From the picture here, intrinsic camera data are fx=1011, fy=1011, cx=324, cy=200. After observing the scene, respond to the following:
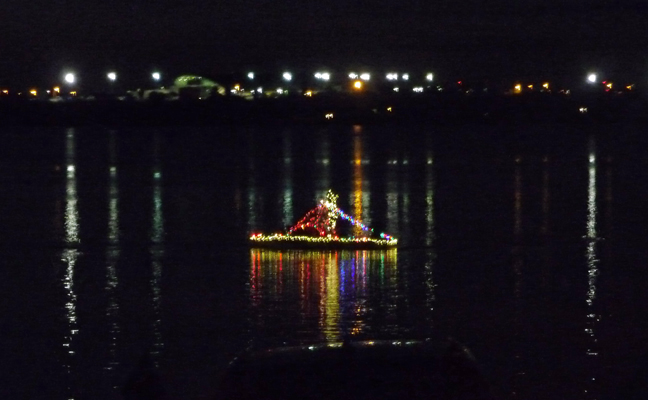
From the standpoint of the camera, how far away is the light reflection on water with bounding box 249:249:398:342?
9047 mm

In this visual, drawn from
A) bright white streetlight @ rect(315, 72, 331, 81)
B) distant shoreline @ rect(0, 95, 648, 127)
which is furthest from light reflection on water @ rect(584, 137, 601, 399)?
bright white streetlight @ rect(315, 72, 331, 81)

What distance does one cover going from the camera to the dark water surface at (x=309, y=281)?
7707 mm

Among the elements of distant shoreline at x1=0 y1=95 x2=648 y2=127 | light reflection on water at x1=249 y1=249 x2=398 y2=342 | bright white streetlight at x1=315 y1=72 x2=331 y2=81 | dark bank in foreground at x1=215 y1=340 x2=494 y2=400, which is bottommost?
light reflection on water at x1=249 y1=249 x2=398 y2=342

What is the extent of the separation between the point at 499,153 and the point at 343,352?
4117cm

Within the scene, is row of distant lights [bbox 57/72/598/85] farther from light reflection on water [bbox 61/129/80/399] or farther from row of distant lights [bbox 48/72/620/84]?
light reflection on water [bbox 61/129/80/399]

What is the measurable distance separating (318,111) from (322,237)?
101 m

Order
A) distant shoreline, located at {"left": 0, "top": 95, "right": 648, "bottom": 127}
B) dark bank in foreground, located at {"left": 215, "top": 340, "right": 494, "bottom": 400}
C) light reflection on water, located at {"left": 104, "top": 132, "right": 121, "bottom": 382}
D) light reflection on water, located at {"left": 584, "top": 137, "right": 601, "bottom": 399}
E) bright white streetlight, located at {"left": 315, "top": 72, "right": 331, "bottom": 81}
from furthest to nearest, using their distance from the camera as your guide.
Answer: bright white streetlight, located at {"left": 315, "top": 72, "right": 331, "bottom": 81}
distant shoreline, located at {"left": 0, "top": 95, "right": 648, "bottom": 127}
light reflection on water, located at {"left": 104, "top": 132, "right": 121, "bottom": 382}
light reflection on water, located at {"left": 584, "top": 137, "right": 601, "bottom": 399}
dark bank in foreground, located at {"left": 215, "top": 340, "right": 494, "bottom": 400}

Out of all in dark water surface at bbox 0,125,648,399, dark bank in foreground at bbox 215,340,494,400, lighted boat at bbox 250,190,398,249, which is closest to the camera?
dark bank in foreground at bbox 215,340,494,400

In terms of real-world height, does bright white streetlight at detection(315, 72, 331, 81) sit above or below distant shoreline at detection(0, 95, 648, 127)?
above

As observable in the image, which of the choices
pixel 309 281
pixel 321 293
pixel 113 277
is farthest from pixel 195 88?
pixel 321 293

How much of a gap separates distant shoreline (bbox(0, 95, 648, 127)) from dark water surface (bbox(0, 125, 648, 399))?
77.1m

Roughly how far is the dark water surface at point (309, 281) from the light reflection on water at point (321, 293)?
32mm

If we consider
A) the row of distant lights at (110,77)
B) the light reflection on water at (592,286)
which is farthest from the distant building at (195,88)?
the light reflection on water at (592,286)

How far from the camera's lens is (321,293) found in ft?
36.1
